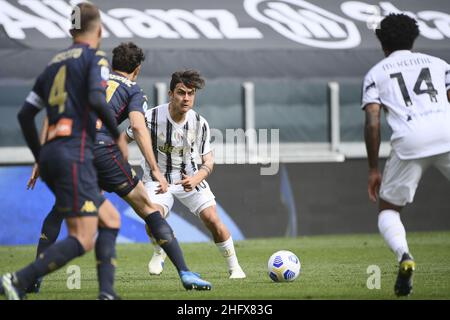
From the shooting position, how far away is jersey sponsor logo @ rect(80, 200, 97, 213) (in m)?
6.52

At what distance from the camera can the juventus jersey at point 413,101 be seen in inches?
286

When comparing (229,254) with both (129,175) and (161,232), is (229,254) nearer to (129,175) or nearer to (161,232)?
(161,232)

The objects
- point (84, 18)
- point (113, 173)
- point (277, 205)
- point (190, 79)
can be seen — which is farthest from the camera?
point (277, 205)

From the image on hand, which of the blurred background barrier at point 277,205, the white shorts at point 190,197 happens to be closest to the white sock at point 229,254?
the white shorts at point 190,197

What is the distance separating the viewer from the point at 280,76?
62.4 ft

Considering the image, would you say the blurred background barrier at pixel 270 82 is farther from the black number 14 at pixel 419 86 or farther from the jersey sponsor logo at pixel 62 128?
the jersey sponsor logo at pixel 62 128

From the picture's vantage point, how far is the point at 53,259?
21.5ft

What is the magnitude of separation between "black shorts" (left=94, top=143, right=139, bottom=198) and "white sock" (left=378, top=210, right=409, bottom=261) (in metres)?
1.94

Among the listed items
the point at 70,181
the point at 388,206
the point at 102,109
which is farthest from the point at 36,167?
the point at 388,206

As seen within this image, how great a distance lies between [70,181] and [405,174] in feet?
7.93

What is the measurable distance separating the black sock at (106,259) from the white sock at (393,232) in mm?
1969

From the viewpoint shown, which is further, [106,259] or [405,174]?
[405,174]
